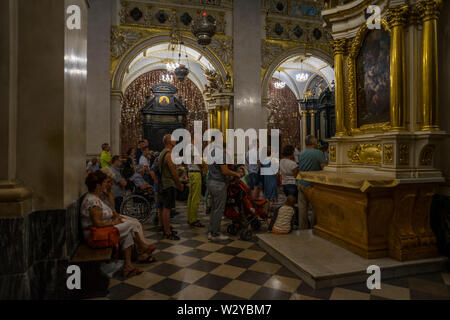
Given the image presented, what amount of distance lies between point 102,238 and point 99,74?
23.7 ft

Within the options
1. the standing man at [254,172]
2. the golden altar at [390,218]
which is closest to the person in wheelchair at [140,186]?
the standing man at [254,172]

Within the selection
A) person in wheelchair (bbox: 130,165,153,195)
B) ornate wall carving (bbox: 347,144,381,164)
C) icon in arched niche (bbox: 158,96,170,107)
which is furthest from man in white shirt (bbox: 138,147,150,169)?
icon in arched niche (bbox: 158,96,170,107)

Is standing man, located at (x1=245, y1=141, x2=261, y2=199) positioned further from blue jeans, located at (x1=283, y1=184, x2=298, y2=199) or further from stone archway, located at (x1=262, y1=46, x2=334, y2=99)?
stone archway, located at (x1=262, y1=46, x2=334, y2=99)

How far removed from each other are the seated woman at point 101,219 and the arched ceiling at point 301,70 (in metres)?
10.3

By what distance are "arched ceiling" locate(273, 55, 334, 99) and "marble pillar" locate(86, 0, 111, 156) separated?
668 centimetres

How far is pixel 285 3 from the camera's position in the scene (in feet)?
33.6

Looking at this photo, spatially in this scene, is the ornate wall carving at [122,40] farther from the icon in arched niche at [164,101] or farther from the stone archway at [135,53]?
the icon in arched niche at [164,101]

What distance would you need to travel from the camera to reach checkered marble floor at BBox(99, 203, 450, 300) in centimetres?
266

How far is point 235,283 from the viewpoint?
2922 millimetres

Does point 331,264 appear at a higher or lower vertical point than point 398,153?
lower

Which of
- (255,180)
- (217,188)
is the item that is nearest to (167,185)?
(217,188)

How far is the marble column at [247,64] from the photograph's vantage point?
32.1 ft

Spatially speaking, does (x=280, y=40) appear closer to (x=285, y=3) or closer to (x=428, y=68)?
(x=285, y=3)

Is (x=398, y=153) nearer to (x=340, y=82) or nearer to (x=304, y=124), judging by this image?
(x=340, y=82)
